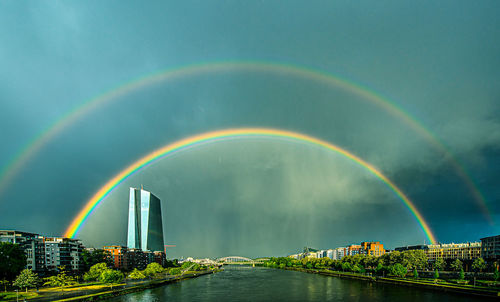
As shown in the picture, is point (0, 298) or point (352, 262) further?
point (352, 262)

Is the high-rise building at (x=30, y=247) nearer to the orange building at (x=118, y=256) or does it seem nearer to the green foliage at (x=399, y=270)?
the orange building at (x=118, y=256)

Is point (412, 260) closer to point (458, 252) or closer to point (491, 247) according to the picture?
point (491, 247)

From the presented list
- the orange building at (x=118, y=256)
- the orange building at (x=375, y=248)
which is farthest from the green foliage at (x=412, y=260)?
the orange building at (x=375, y=248)

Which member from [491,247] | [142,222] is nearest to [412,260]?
[491,247]

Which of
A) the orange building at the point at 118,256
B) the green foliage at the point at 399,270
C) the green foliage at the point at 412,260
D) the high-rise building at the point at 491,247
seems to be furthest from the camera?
the orange building at the point at 118,256

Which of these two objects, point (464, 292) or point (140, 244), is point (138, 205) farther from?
point (464, 292)

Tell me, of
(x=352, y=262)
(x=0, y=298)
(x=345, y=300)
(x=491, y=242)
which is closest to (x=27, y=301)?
(x=0, y=298)
